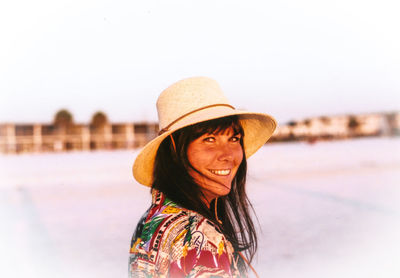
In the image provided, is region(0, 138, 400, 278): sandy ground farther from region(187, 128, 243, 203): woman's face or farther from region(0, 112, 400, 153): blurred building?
region(0, 112, 400, 153): blurred building

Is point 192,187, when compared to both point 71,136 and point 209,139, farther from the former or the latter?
point 71,136

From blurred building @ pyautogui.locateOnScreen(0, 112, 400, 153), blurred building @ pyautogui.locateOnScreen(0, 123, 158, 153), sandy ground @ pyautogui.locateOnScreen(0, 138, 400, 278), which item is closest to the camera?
sandy ground @ pyautogui.locateOnScreen(0, 138, 400, 278)

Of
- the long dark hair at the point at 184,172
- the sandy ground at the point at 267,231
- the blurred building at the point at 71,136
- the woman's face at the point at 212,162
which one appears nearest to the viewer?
the long dark hair at the point at 184,172

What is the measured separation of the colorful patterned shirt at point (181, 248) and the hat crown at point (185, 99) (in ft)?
1.17

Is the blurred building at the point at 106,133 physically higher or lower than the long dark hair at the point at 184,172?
lower

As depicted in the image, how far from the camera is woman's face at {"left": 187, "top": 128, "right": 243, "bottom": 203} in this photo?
1221mm

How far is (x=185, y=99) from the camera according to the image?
1.32m

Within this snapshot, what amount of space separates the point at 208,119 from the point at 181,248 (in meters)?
0.43

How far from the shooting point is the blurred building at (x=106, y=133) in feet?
174

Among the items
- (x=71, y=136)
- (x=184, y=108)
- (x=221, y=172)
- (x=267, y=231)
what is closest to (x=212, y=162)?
(x=221, y=172)

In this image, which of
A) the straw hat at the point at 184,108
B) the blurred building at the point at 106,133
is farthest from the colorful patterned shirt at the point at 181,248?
the blurred building at the point at 106,133

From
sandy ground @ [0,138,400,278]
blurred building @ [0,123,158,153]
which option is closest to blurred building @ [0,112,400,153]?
blurred building @ [0,123,158,153]

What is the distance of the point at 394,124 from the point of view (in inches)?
1658

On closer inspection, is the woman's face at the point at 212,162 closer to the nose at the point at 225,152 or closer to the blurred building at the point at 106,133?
the nose at the point at 225,152
